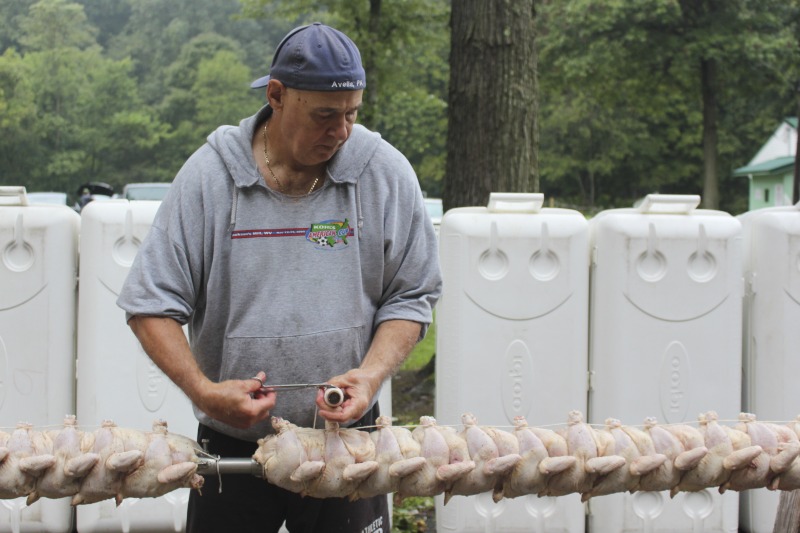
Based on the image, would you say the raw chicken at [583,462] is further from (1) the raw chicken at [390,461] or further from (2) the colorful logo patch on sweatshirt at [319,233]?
(2) the colorful logo patch on sweatshirt at [319,233]

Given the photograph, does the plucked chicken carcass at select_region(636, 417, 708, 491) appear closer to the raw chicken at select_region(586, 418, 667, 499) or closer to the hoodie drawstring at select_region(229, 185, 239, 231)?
the raw chicken at select_region(586, 418, 667, 499)

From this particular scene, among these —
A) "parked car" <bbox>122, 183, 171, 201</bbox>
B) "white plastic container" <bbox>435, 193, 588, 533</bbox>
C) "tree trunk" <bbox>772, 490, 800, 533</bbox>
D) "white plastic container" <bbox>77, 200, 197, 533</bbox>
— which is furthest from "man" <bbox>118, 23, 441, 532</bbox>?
"parked car" <bbox>122, 183, 171, 201</bbox>

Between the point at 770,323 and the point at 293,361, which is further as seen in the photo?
the point at 770,323

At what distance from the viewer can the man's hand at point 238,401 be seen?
2.35 metres

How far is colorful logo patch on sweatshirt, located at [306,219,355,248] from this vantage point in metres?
2.56

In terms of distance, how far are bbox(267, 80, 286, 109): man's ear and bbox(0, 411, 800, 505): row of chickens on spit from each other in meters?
0.83

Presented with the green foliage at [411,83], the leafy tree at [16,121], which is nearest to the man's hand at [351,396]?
the green foliage at [411,83]

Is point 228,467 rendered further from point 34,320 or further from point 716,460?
point 34,320

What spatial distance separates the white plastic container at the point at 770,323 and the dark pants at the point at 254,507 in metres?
2.75

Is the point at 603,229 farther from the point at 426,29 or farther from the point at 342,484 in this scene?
the point at 426,29

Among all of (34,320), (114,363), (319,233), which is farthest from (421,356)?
(319,233)

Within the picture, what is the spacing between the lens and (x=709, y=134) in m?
33.1

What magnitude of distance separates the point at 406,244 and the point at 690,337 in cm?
239

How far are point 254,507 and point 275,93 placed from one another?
1.13 metres
